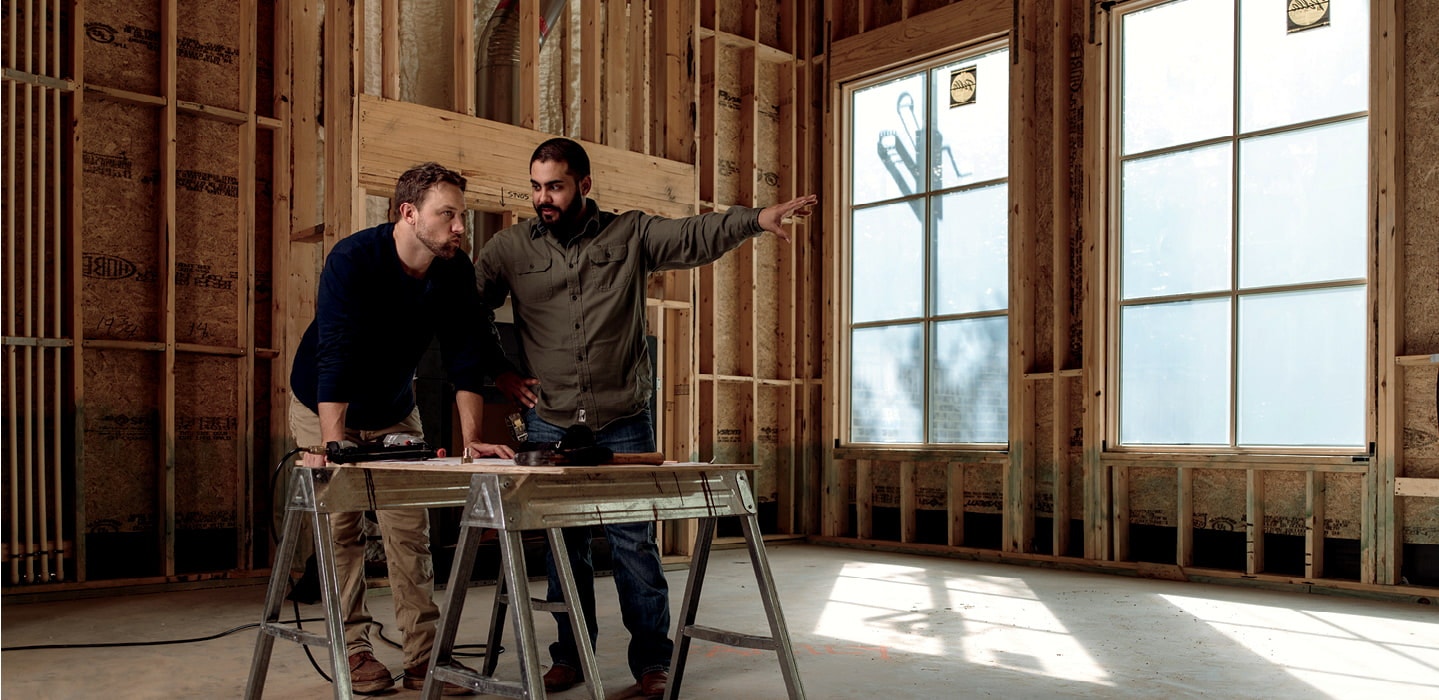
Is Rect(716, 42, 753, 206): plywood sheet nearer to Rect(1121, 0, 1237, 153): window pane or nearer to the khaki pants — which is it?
Rect(1121, 0, 1237, 153): window pane

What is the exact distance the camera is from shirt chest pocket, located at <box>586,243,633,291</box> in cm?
326

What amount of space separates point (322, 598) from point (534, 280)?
115cm

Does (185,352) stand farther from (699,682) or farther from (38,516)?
(699,682)

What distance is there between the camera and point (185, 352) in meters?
5.96

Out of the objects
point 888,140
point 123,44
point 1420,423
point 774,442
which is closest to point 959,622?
point 1420,423

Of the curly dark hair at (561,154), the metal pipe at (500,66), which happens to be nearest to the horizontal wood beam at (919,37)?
the metal pipe at (500,66)

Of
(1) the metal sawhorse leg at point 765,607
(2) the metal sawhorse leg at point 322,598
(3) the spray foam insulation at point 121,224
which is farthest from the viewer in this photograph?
(3) the spray foam insulation at point 121,224

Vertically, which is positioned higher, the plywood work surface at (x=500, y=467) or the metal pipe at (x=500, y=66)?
the metal pipe at (x=500, y=66)

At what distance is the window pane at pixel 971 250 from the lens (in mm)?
7434

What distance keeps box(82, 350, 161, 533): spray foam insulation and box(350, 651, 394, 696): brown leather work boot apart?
3084 millimetres

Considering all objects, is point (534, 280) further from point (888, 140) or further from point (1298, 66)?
point (888, 140)

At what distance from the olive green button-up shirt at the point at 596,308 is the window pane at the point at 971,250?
463 cm

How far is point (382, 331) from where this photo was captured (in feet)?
10.1

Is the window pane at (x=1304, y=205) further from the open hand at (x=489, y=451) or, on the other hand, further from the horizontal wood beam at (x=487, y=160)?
the open hand at (x=489, y=451)
